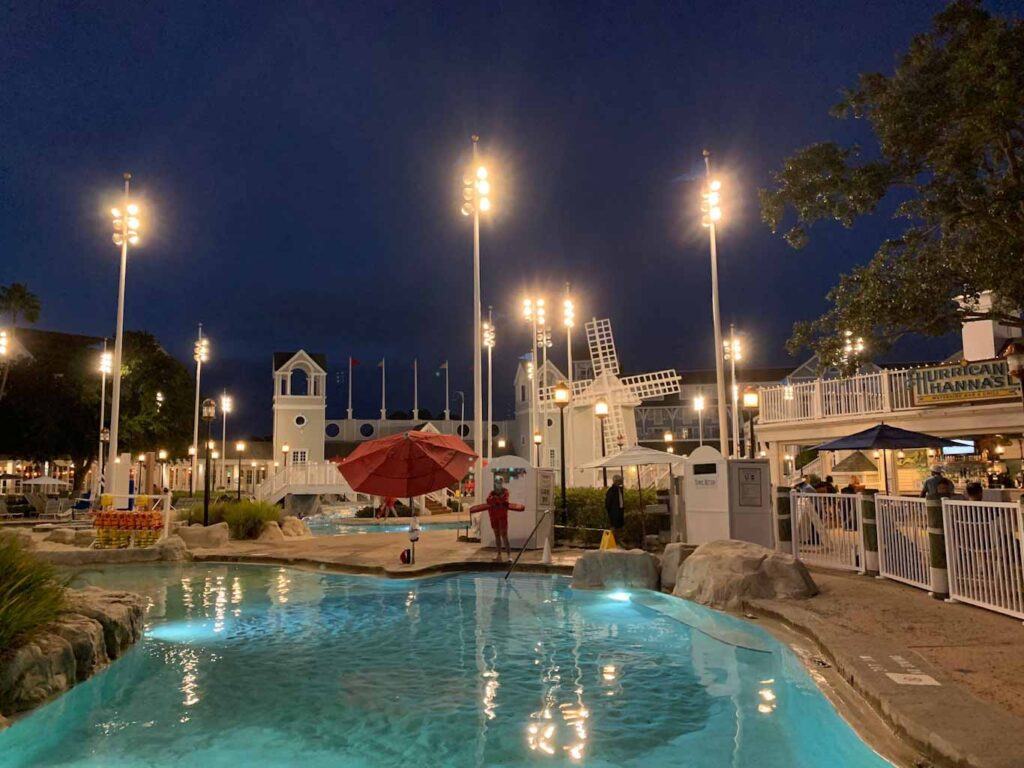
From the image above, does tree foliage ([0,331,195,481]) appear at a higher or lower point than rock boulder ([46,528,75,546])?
higher

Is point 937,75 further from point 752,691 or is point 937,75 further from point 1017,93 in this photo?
point 752,691

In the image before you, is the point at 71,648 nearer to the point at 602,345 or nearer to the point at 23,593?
the point at 23,593

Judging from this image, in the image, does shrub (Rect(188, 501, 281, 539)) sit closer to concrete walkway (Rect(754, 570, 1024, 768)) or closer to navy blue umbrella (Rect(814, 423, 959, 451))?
navy blue umbrella (Rect(814, 423, 959, 451))

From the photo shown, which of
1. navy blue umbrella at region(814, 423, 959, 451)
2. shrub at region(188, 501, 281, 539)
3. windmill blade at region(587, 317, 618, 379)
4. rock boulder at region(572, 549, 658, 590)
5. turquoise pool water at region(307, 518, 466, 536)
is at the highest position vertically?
windmill blade at region(587, 317, 618, 379)

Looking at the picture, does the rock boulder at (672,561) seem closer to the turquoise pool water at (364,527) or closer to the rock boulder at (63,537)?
the rock boulder at (63,537)

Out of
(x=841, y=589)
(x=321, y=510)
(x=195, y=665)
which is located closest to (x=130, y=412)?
(x=321, y=510)

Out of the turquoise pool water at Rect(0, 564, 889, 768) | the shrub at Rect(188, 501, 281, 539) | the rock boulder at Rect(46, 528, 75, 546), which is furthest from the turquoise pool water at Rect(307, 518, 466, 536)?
the turquoise pool water at Rect(0, 564, 889, 768)

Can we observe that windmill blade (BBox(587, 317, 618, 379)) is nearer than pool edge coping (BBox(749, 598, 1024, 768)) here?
No

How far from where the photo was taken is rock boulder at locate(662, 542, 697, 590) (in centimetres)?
1216

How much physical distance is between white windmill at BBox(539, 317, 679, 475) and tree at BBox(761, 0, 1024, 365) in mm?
24256

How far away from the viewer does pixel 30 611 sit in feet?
22.1

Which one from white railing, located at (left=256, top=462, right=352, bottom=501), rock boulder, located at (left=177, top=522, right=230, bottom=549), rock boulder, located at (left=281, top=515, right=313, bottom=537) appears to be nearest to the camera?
rock boulder, located at (left=177, top=522, right=230, bottom=549)

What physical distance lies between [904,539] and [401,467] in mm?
9044

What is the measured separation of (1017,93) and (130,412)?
44.8 m
